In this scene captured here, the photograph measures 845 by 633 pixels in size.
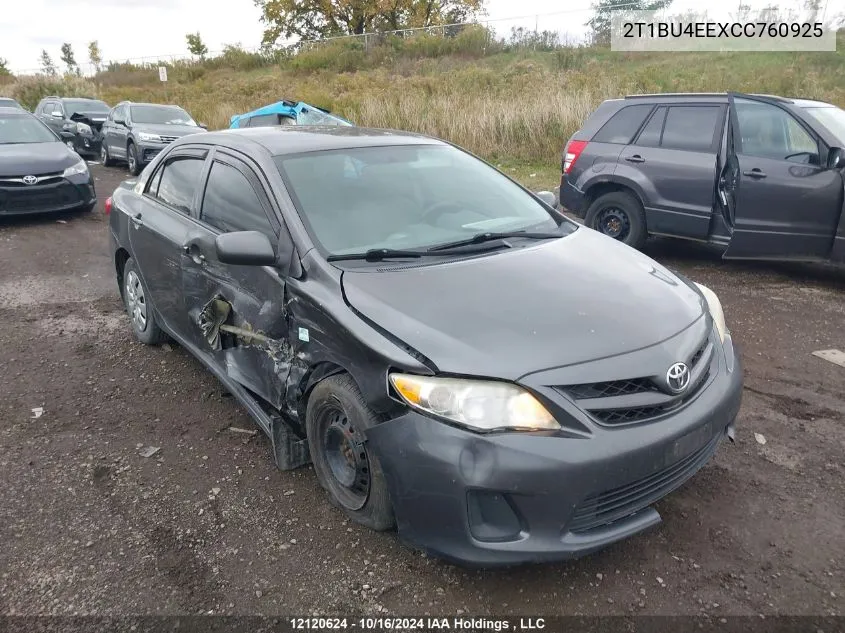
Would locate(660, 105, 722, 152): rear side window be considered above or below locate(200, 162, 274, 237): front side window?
above

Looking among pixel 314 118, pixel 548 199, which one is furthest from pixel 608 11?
pixel 548 199

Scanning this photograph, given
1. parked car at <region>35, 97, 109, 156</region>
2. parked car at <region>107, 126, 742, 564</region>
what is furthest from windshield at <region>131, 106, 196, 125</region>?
parked car at <region>107, 126, 742, 564</region>

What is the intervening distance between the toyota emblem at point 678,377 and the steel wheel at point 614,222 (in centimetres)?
493

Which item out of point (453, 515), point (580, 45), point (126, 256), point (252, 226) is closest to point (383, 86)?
point (580, 45)

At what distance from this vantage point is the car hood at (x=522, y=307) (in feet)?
7.89

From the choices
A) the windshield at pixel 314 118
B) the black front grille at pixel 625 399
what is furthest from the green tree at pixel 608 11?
the black front grille at pixel 625 399

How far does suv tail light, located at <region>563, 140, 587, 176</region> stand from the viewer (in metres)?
7.64

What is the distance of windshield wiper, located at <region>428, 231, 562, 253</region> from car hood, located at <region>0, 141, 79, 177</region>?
813 centimetres

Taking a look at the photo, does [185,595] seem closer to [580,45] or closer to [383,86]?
[383,86]

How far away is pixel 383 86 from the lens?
2395cm

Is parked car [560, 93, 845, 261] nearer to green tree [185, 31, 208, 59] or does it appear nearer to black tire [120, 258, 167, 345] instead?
black tire [120, 258, 167, 345]

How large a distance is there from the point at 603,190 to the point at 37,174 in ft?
24.9

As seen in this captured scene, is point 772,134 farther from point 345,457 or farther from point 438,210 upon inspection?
point 345,457

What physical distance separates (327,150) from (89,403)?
2.22 metres
